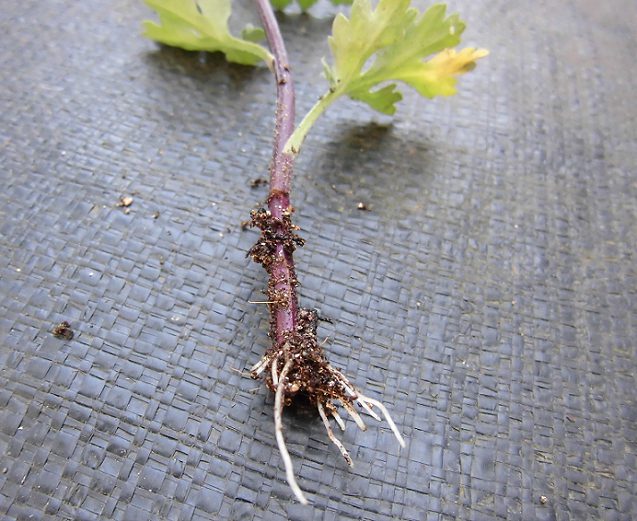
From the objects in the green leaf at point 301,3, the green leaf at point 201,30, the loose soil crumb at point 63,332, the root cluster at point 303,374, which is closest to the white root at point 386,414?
the root cluster at point 303,374

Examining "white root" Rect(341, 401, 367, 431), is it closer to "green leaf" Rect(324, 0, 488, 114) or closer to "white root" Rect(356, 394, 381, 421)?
"white root" Rect(356, 394, 381, 421)

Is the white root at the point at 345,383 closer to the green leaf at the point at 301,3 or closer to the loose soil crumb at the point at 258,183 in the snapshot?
the loose soil crumb at the point at 258,183

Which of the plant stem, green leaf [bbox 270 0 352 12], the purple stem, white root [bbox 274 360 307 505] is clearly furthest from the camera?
green leaf [bbox 270 0 352 12]

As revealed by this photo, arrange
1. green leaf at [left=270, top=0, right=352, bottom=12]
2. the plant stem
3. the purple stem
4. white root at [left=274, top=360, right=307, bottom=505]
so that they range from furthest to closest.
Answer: green leaf at [left=270, top=0, right=352, bottom=12], the plant stem, the purple stem, white root at [left=274, top=360, right=307, bottom=505]

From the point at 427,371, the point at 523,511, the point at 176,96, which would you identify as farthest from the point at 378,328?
the point at 176,96

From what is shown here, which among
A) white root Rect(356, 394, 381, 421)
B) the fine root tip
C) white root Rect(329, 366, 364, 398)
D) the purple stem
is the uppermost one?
the purple stem

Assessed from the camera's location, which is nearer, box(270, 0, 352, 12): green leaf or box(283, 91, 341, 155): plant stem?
box(283, 91, 341, 155): plant stem

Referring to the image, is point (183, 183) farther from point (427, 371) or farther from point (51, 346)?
point (427, 371)

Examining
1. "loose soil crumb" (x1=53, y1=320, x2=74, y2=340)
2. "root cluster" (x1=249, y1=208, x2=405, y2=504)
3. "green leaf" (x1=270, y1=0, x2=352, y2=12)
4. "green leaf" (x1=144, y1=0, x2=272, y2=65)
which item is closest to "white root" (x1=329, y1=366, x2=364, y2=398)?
"root cluster" (x1=249, y1=208, x2=405, y2=504)
